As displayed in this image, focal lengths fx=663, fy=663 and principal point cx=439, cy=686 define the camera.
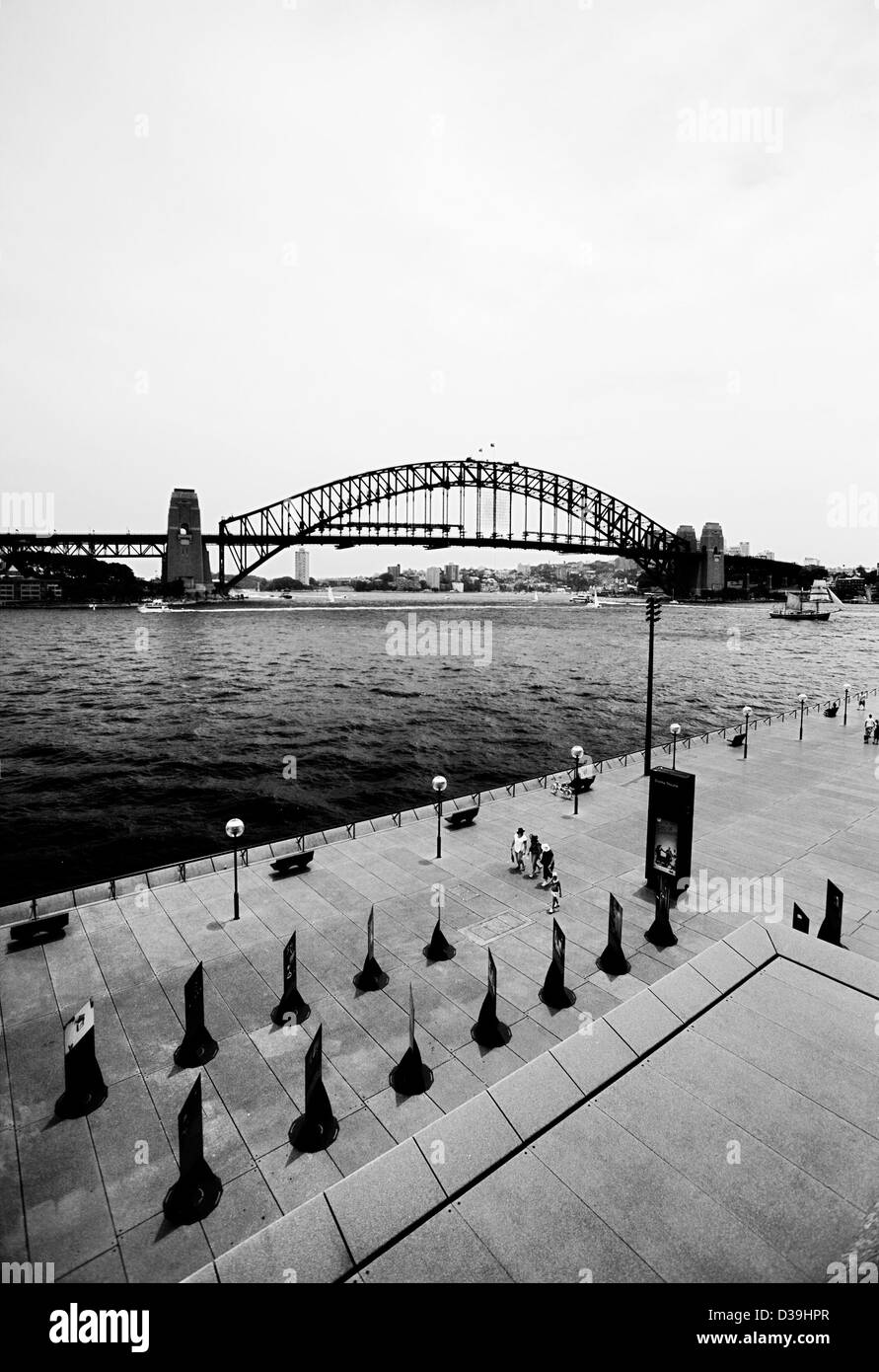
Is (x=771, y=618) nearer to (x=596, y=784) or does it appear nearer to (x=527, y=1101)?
(x=596, y=784)

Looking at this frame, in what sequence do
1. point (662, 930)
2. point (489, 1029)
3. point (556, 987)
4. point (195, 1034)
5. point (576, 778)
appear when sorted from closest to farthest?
1. point (195, 1034)
2. point (489, 1029)
3. point (556, 987)
4. point (662, 930)
5. point (576, 778)

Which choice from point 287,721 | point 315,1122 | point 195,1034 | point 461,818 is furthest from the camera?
point 287,721

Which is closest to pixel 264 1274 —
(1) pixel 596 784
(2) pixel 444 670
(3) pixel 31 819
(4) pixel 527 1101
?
(4) pixel 527 1101

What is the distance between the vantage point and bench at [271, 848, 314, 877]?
1503 cm

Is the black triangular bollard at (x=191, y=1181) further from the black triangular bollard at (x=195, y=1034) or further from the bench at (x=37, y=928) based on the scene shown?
the bench at (x=37, y=928)

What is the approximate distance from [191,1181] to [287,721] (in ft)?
135

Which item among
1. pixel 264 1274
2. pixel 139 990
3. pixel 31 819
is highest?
pixel 264 1274

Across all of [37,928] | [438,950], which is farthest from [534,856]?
[37,928]

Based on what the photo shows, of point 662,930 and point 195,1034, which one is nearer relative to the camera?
point 195,1034

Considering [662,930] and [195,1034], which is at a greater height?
[662,930]

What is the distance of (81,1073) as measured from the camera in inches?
329

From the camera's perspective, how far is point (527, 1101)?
5.60m

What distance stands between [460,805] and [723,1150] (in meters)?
15.1

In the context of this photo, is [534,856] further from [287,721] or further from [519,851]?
[287,721]
